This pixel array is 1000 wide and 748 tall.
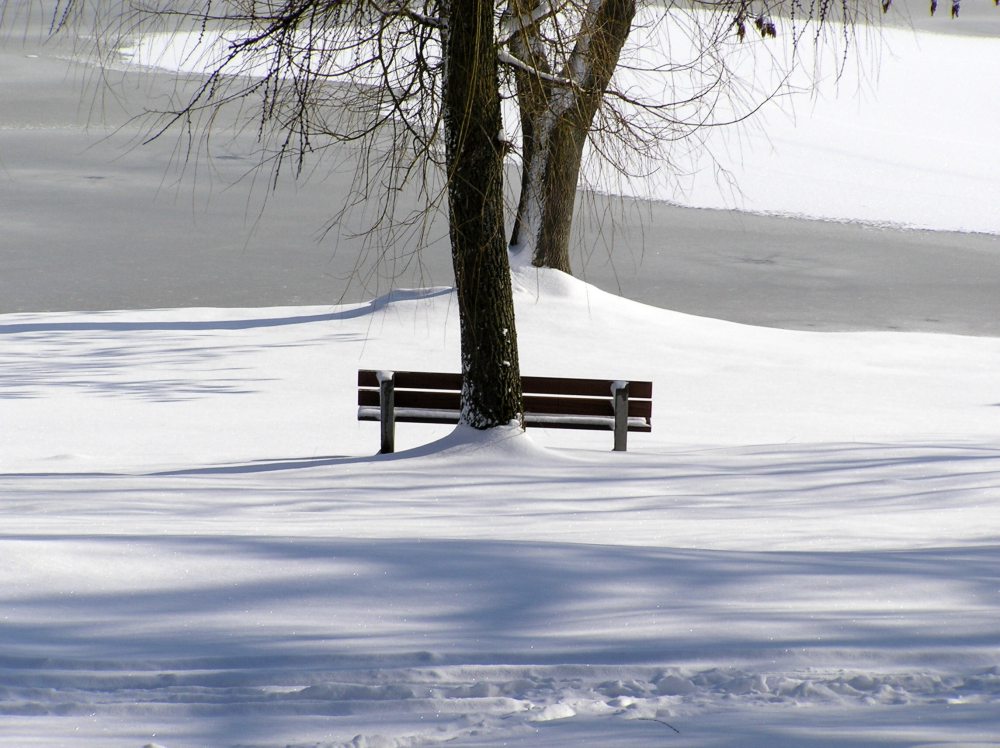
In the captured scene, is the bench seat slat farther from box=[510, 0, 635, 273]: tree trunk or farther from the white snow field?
box=[510, 0, 635, 273]: tree trunk

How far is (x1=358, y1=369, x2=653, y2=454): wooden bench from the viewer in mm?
9719

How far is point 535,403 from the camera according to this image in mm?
9828

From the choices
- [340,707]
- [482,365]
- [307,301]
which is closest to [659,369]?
[482,365]

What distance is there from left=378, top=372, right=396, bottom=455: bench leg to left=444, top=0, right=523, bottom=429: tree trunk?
2.75ft

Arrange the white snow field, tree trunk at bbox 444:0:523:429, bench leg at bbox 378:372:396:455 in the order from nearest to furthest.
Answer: the white snow field < tree trunk at bbox 444:0:523:429 < bench leg at bbox 378:372:396:455

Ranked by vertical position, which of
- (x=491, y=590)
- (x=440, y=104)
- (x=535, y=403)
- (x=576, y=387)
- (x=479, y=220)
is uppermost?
(x=440, y=104)

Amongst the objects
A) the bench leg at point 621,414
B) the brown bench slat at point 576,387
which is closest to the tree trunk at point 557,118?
the brown bench slat at point 576,387

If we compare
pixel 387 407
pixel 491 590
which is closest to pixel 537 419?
pixel 387 407

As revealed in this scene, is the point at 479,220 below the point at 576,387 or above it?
above

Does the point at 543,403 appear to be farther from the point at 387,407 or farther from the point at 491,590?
the point at 491,590

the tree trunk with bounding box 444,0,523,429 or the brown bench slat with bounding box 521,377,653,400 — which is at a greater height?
the tree trunk with bounding box 444,0,523,429

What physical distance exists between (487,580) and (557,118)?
19.9 feet

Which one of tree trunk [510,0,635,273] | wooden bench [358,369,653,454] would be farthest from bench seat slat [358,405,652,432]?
tree trunk [510,0,635,273]

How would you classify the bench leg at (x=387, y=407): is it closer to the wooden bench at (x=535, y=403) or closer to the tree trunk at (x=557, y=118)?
the wooden bench at (x=535, y=403)
